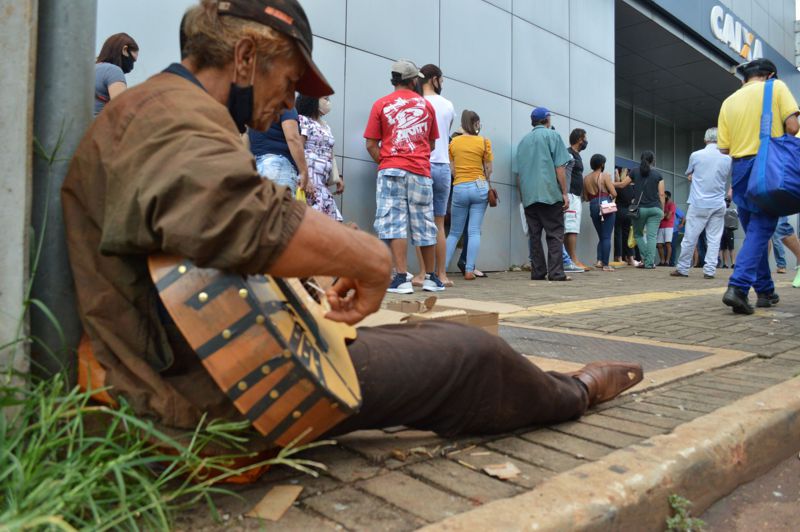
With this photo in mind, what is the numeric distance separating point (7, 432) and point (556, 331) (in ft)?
11.4

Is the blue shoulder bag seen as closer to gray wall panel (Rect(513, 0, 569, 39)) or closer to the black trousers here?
the black trousers

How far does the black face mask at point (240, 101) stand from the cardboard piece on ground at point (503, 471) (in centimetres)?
116

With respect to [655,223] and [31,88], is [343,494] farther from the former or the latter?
[655,223]

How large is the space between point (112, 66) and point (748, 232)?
192 inches

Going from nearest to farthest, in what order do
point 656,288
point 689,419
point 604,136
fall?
point 689,419
point 656,288
point 604,136

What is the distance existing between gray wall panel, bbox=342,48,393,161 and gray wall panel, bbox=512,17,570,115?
10.00 feet

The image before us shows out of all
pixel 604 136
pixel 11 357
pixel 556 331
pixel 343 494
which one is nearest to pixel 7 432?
pixel 11 357

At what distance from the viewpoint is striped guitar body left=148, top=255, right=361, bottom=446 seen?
4.51 feet

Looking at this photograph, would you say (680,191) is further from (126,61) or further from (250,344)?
(250,344)

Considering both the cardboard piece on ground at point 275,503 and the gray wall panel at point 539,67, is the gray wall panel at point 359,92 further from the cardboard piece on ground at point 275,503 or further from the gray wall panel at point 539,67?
the cardboard piece on ground at point 275,503

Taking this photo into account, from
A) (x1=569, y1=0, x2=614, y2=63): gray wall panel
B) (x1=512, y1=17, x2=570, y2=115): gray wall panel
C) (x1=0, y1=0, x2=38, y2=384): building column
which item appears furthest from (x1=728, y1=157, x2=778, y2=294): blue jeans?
(x1=569, y1=0, x2=614, y2=63): gray wall panel

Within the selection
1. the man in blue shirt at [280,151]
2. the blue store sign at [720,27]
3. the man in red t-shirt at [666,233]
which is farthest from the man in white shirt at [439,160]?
the man in red t-shirt at [666,233]

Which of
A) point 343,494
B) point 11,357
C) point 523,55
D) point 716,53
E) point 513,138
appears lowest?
point 343,494

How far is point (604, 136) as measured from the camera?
41.1 ft
